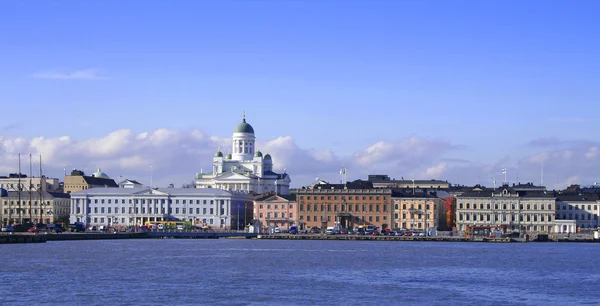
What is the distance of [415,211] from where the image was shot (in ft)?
459

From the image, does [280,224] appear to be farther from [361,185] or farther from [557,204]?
[557,204]

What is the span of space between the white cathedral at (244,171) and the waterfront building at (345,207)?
94.7 feet

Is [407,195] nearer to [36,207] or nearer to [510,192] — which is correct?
[510,192]

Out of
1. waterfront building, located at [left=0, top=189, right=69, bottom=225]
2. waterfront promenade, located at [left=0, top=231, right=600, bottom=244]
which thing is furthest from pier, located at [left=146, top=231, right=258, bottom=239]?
waterfront building, located at [left=0, top=189, right=69, bottom=225]

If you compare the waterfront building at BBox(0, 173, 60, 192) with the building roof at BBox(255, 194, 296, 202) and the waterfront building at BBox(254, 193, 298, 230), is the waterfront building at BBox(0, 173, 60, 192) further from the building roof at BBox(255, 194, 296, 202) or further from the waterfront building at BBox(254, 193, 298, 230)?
the waterfront building at BBox(254, 193, 298, 230)

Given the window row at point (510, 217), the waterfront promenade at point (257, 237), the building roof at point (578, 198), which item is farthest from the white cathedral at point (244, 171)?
the building roof at point (578, 198)

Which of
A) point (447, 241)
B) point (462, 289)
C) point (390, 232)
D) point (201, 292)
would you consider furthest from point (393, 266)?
point (390, 232)

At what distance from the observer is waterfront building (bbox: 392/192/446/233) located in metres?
140

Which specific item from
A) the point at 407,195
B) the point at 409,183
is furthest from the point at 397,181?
the point at 407,195

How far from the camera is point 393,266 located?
220ft

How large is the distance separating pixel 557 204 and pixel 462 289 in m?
91.0

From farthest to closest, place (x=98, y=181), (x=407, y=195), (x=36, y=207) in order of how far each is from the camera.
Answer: (x=98, y=181) < (x=36, y=207) < (x=407, y=195)

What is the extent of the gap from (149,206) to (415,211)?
36915mm

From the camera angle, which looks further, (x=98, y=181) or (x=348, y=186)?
(x=98, y=181)
